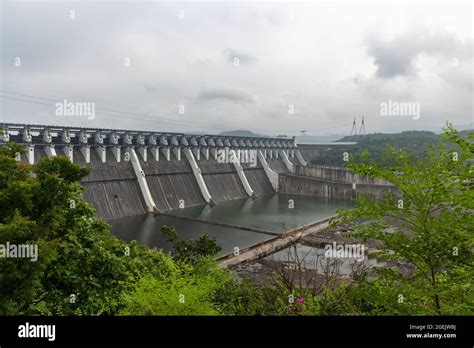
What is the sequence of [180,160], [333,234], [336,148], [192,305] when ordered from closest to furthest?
[192,305]
[333,234]
[180,160]
[336,148]

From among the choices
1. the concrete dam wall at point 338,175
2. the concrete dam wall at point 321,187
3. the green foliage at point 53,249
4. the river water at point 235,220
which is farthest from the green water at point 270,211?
the green foliage at point 53,249

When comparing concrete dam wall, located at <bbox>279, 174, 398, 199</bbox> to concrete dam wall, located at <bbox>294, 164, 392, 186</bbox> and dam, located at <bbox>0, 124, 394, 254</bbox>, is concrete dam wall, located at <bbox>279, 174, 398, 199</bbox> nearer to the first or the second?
dam, located at <bbox>0, 124, 394, 254</bbox>

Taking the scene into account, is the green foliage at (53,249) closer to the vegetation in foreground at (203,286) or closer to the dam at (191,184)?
the vegetation in foreground at (203,286)

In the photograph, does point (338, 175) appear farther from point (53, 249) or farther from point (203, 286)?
point (53, 249)

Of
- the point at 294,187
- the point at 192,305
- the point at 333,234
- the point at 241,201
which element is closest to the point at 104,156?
the point at 241,201

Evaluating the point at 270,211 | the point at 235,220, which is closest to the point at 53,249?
the point at 235,220

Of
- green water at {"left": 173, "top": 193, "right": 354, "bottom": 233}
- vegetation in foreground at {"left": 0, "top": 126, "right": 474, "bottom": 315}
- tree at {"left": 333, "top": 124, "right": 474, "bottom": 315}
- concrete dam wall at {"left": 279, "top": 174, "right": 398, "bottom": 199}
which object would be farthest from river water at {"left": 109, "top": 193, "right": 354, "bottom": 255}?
tree at {"left": 333, "top": 124, "right": 474, "bottom": 315}
